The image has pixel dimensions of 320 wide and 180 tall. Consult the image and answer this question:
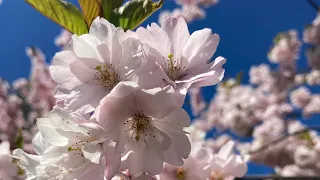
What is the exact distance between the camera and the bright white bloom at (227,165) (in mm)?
1181

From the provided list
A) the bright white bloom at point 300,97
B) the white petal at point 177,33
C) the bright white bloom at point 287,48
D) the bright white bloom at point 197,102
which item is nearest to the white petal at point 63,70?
the white petal at point 177,33

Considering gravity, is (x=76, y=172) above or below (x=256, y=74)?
below

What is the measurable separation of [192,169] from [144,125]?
40cm

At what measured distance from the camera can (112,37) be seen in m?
0.74

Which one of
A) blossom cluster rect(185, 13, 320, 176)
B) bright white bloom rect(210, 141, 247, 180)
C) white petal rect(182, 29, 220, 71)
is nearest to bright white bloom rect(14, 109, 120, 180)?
white petal rect(182, 29, 220, 71)

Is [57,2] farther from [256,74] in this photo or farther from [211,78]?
[256,74]

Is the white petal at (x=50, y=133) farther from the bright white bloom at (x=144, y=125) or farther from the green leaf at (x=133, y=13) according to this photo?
the green leaf at (x=133, y=13)

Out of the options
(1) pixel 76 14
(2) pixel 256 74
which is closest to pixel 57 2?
(1) pixel 76 14

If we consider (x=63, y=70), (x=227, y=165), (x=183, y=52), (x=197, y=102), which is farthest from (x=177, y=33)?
(x=197, y=102)

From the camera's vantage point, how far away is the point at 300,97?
5805 mm

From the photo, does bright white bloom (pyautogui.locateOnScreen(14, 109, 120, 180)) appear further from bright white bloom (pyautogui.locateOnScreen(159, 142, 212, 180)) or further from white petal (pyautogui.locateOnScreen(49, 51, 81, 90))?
bright white bloom (pyautogui.locateOnScreen(159, 142, 212, 180))

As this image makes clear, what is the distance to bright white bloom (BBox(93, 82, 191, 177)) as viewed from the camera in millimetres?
677

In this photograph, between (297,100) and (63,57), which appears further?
(297,100)

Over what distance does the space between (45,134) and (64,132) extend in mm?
54
